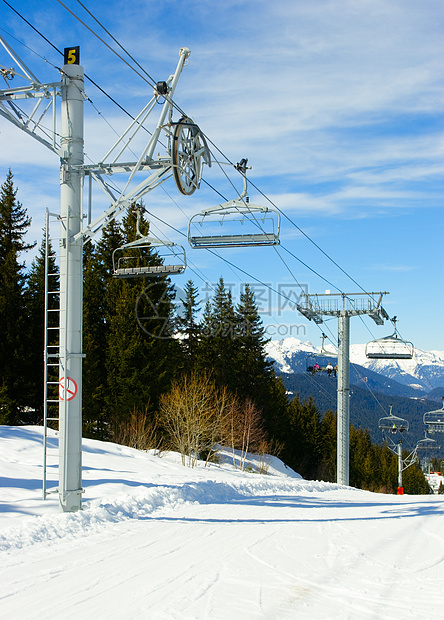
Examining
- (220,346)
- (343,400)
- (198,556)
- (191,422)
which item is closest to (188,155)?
(198,556)

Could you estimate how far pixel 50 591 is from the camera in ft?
20.5

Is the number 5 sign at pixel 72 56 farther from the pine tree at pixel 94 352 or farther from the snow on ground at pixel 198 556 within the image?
the pine tree at pixel 94 352

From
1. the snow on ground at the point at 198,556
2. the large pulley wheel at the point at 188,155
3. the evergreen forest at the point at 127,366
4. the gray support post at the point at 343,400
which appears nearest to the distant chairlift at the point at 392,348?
the gray support post at the point at 343,400

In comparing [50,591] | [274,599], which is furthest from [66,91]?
[274,599]

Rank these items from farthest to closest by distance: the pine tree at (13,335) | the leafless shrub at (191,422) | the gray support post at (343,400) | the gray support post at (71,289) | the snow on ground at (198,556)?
1. the pine tree at (13,335)
2. the gray support post at (343,400)
3. the leafless shrub at (191,422)
4. the gray support post at (71,289)
5. the snow on ground at (198,556)

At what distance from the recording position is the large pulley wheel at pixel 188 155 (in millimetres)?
10992

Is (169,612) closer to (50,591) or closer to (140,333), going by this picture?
(50,591)

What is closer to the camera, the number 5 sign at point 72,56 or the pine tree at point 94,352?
the number 5 sign at point 72,56

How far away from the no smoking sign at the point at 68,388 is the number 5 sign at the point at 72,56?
6.02m

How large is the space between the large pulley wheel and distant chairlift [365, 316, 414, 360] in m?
20.8

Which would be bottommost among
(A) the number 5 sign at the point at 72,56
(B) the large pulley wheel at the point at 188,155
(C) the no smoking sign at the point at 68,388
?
(C) the no smoking sign at the point at 68,388

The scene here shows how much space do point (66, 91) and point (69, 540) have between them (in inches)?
312

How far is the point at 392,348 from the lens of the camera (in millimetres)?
31531

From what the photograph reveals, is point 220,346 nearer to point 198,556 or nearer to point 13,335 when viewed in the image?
point 13,335
